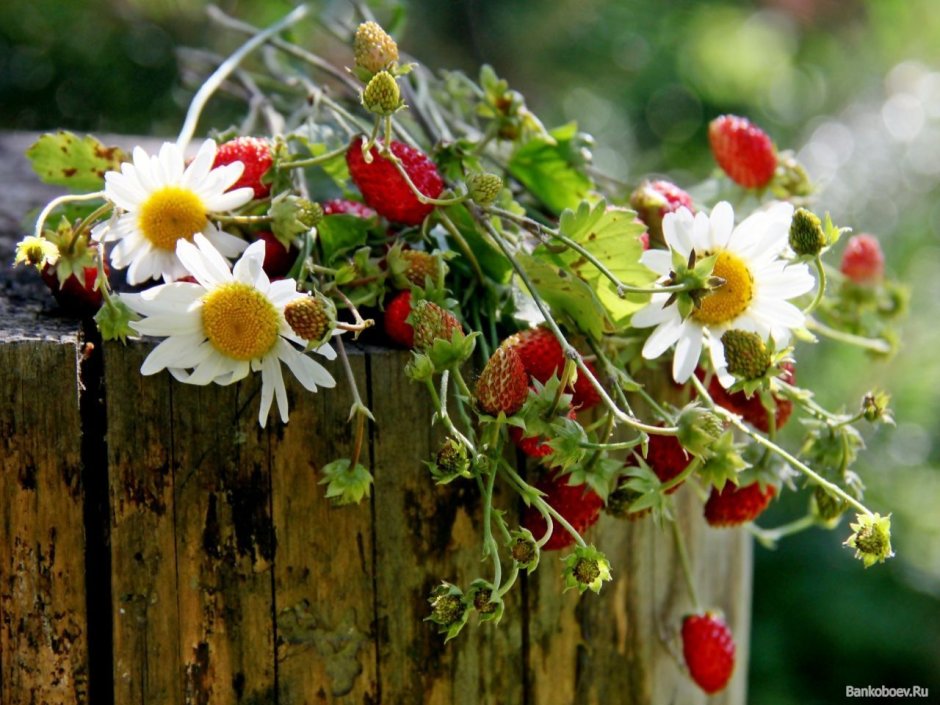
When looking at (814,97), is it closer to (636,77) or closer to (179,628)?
(636,77)

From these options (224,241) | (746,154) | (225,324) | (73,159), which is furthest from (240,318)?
(746,154)

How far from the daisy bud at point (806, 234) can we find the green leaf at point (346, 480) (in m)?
0.36

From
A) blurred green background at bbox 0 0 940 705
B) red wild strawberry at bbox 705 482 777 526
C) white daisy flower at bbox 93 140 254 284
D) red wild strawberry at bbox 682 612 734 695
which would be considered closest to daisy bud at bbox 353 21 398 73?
white daisy flower at bbox 93 140 254 284

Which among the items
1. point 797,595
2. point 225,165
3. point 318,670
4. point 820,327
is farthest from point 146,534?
point 797,595

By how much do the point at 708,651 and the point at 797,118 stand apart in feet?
7.45

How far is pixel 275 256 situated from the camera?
92 centimetres

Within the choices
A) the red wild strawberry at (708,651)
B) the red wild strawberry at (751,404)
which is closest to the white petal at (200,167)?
the red wild strawberry at (751,404)

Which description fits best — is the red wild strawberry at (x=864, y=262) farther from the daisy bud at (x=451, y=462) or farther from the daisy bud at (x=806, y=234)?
the daisy bud at (x=451, y=462)

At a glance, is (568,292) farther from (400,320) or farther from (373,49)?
(373,49)

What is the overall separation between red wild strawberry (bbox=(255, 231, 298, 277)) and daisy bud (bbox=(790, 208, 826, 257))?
16.1 inches

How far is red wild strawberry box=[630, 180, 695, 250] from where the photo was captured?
39.8 inches

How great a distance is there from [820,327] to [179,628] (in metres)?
0.65

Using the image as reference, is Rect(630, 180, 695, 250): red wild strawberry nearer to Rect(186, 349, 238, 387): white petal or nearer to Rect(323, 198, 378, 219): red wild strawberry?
Rect(323, 198, 378, 219): red wild strawberry

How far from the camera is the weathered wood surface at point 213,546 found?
829 millimetres
